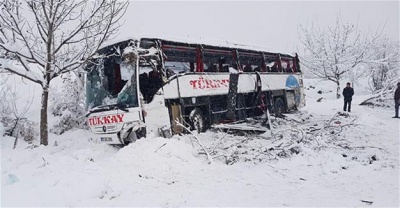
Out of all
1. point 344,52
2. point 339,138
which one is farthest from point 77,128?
point 344,52

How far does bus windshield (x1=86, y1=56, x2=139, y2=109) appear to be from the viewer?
8.62 m

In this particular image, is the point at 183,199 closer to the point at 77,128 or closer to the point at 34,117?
the point at 77,128

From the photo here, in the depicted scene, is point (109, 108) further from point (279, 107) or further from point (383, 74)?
point (383, 74)

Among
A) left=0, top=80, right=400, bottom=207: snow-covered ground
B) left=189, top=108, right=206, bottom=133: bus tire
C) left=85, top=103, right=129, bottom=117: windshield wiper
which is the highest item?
left=85, top=103, right=129, bottom=117: windshield wiper

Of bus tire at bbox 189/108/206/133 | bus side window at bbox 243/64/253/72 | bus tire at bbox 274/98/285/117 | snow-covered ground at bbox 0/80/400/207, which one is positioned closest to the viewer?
snow-covered ground at bbox 0/80/400/207

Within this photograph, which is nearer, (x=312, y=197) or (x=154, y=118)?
(x=312, y=197)

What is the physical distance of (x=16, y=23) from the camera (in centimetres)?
866

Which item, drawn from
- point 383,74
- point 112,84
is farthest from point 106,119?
point 383,74

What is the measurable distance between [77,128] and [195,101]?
6224 millimetres

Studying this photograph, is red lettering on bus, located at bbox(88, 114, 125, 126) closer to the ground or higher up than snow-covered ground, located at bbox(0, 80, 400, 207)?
higher up

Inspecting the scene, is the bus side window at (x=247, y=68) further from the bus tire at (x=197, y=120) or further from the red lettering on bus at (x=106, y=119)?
the red lettering on bus at (x=106, y=119)

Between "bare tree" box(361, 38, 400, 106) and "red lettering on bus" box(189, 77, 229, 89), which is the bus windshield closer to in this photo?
"red lettering on bus" box(189, 77, 229, 89)

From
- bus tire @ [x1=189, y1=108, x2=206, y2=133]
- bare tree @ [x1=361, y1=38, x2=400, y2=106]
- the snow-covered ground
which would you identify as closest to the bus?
bus tire @ [x1=189, y1=108, x2=206, y2=133]

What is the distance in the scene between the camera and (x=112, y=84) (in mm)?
8969
